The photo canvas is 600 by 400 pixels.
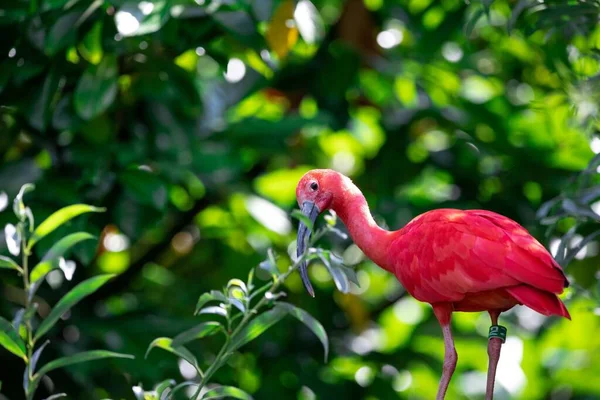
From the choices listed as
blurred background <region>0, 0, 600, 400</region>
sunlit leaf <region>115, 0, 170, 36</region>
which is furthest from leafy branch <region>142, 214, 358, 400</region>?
sunlit leaf <region>115, 0, 170, 36</region>

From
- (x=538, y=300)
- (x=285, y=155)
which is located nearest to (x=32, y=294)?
(x=538, y=300)

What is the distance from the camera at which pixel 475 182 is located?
13.8 feet

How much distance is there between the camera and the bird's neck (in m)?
2.20

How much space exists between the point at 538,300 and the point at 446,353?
225mm

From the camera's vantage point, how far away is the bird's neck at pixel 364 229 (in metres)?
2.20

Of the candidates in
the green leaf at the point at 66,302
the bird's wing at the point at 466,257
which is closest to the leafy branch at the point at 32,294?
the green leaf at the point at 66,302

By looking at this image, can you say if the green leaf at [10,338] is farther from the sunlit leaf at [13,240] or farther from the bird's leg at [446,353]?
the bird's leg at [446,353]

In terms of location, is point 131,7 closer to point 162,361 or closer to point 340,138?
point 162,361

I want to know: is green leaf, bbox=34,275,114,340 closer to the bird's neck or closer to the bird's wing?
the bird's neck

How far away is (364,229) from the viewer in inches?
87.2

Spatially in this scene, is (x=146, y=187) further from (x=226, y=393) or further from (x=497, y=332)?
(x=497, y=332)

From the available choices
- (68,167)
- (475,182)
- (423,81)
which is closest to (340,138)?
(423,81)

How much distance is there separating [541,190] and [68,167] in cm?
186

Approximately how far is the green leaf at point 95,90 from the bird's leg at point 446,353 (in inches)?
61.3
